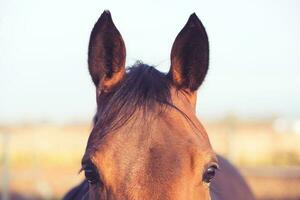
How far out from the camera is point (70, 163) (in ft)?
63.7

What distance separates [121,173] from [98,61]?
768mm

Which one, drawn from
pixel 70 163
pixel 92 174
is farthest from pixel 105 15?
pixel 70 163

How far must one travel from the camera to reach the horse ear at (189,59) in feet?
9.96

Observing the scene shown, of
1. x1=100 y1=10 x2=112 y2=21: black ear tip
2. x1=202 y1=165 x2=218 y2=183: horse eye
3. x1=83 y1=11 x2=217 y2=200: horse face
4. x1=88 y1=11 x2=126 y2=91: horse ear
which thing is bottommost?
x1=202 y1=165 x2=218 y2=183: horse eye

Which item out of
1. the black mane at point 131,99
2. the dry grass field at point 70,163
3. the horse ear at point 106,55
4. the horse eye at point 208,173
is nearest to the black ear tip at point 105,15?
the horse ear at point 106,55

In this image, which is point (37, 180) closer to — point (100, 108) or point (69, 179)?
point (69, 179)

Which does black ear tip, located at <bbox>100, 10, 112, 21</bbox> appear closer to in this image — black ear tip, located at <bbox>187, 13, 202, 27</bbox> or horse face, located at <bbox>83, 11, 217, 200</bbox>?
horse face, located at <bbox>83, 11, 217, 200</bbox>

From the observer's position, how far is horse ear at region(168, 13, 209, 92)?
304 centimetres

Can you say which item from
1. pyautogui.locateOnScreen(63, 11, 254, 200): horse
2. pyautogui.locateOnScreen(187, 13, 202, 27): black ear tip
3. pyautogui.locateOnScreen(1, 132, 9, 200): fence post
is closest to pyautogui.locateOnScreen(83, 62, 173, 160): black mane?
pyautogui.locateOnScreen(63, 11, 254, 200): horse

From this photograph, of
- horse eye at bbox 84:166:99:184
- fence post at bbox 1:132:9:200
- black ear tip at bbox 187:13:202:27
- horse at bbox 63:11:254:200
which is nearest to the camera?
horse at bbox 63:11:254:200

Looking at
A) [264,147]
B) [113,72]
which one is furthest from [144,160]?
[264,147]

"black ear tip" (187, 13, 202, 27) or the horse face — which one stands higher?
"black ear tip" (187, 13, 202, 27)

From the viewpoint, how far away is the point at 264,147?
817 inches

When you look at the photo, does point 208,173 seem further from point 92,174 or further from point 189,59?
point 189,59
